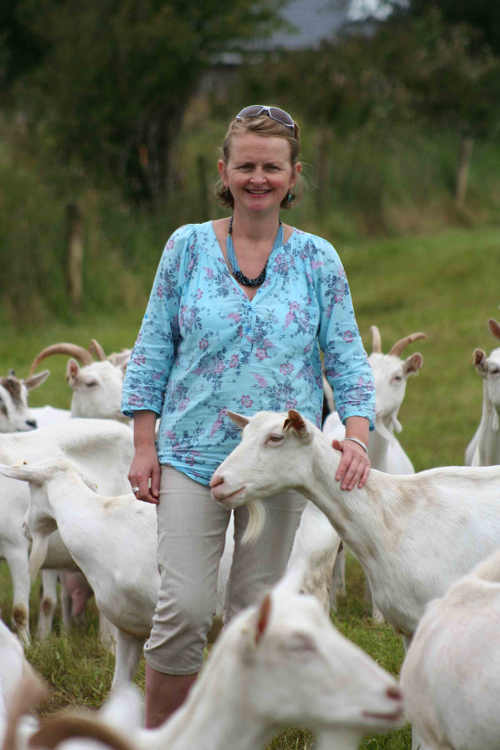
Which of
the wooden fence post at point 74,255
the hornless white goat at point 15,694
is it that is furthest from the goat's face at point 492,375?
the wooden fence post at point 74,255

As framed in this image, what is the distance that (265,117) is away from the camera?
3.59 meters

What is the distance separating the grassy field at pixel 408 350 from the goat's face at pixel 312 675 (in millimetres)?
1884

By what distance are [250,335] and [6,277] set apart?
10701 millimetres

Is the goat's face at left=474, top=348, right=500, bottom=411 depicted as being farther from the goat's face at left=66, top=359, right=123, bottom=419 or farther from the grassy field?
the goat's face at left=66, top=359, right=123, bottom=419

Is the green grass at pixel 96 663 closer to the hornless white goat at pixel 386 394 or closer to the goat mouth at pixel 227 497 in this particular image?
the hornless white goat at pixel 386 394

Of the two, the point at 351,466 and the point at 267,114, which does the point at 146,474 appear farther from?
the point at 267,114

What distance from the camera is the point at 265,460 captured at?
146 inches

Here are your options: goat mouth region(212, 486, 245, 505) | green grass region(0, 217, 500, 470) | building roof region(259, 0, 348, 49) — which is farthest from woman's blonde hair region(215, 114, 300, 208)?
building roof region(259, 0, 348, 49)

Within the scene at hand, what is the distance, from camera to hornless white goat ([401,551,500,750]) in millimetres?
3121

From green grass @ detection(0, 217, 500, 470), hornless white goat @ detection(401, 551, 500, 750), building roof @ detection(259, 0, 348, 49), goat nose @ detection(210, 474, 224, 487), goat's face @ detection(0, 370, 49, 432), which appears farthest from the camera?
building roof @ detection(259, 0, 348, 49)

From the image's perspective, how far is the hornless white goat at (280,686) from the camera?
2.37m

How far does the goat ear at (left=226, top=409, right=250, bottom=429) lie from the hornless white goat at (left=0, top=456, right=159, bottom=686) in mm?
1301

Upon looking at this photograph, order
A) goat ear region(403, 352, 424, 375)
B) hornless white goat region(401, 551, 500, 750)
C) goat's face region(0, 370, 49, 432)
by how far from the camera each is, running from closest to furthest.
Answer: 1. hornless white goat region(401, 551, 500, 750)
2. goat ear region(403, 352, 424, 375)
3. goat's face region(0, 370, 49, 432)

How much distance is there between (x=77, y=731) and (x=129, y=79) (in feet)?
54.4
